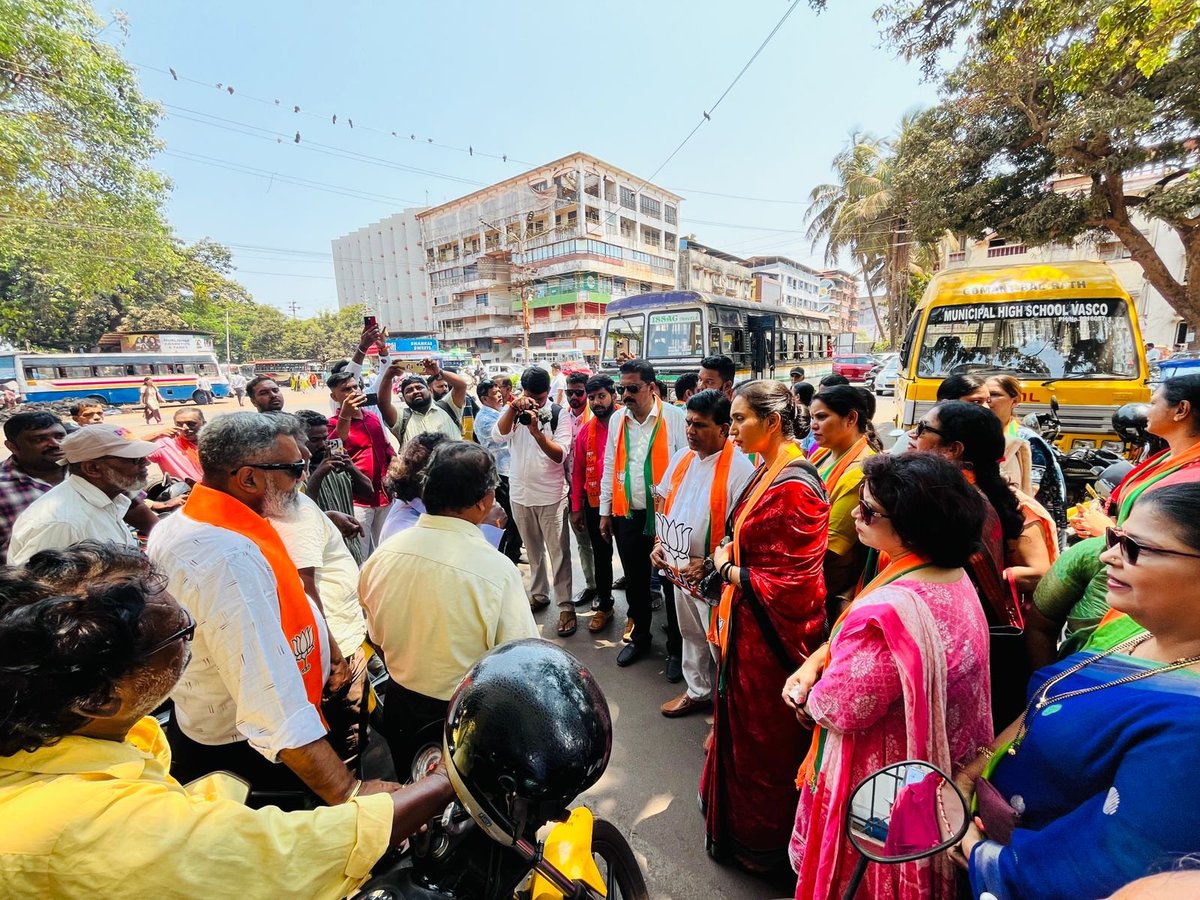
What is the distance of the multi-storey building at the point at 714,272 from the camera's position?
43.5 metres

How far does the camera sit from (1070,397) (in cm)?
539

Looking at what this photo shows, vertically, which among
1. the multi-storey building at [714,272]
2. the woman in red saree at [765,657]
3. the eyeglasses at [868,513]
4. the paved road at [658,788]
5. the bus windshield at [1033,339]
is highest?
the multi-storey building at [714,272]

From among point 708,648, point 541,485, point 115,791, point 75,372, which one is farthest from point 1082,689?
point 75,372

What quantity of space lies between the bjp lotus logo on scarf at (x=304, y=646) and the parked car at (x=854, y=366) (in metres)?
23.7

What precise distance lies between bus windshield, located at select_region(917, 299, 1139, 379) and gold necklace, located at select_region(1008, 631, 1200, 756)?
5730mm

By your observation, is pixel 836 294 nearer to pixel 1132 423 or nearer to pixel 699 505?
pixel 1132 423

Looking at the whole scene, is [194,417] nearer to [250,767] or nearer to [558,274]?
[250,767]

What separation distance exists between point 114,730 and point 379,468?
11.1 ft

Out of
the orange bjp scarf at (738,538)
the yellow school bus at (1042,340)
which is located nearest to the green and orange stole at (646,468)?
the orange bjp scarf at (738,538)

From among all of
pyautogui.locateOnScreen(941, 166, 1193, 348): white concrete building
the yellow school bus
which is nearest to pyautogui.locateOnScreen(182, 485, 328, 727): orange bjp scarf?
the yellow school bus

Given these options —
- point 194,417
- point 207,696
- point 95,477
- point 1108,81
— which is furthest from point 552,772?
point 1108,81

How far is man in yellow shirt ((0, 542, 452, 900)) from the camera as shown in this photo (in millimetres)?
706

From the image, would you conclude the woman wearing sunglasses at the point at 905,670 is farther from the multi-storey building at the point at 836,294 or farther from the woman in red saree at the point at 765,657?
the multi-storey building at the point at 836,294

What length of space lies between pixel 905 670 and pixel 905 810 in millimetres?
390
